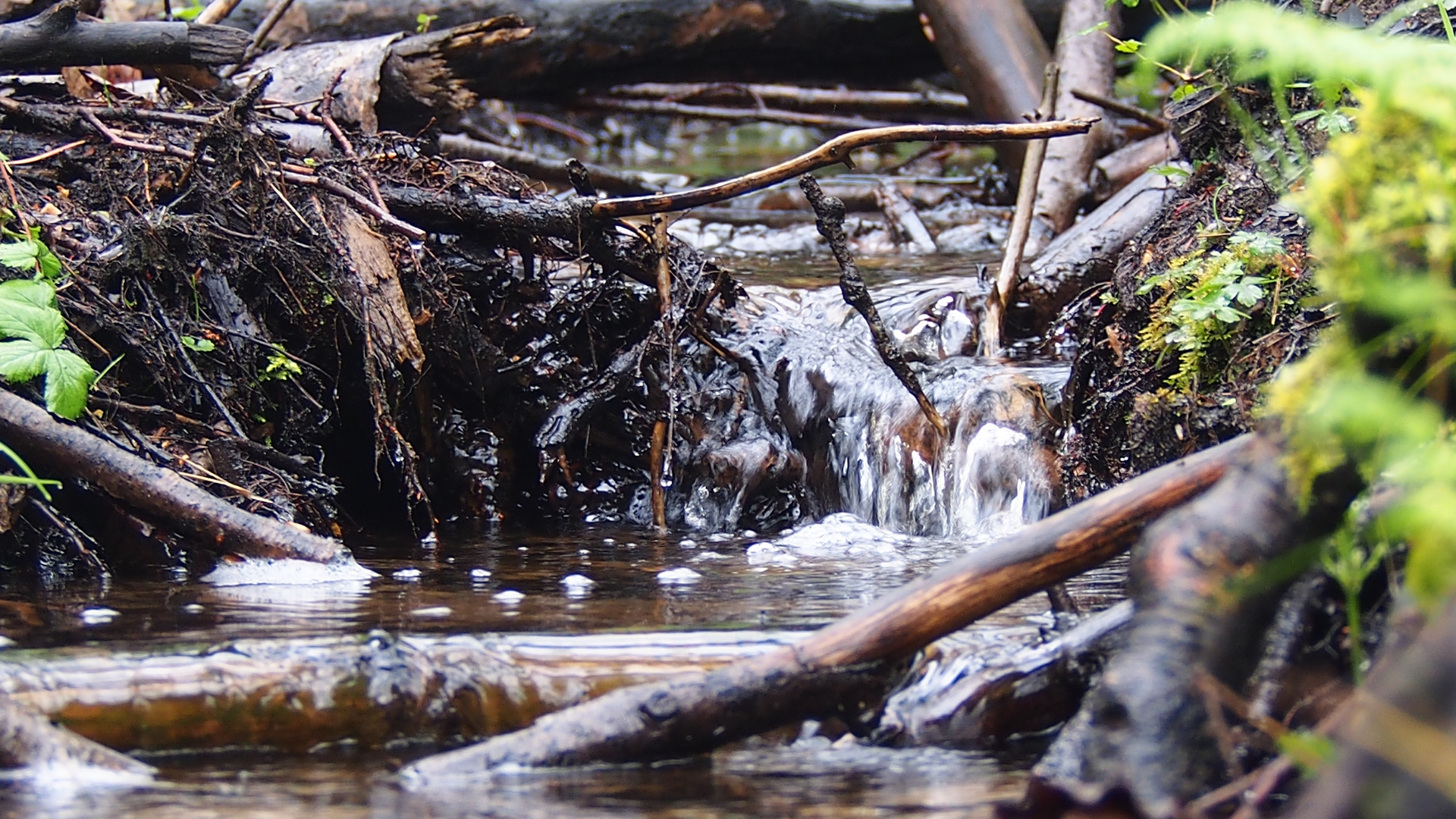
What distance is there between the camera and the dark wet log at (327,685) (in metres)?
1.95

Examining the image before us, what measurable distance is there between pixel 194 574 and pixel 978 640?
6.68 feet

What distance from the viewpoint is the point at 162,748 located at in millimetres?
1947

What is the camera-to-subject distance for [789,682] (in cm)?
181

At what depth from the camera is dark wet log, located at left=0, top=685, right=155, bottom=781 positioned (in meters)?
1.76

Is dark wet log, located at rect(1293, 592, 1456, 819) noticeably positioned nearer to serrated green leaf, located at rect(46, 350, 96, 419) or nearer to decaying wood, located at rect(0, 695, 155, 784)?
decaying wood, located at rect(0, 695, 155, 784)

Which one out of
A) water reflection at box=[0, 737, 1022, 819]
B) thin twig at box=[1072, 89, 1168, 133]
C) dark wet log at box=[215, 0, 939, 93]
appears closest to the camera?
water reflection at box=[0, 737, 1022, 819]

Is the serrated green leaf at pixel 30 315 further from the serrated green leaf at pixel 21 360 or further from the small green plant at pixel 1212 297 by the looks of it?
the small green plant at pixel 1212 297

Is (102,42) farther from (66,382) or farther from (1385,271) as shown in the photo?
(1385,271)

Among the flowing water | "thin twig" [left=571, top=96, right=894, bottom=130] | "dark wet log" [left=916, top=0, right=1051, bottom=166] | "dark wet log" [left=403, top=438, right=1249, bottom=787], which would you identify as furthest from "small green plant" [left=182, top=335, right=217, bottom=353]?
"thin twig" [left=571, top=96, right=894, bottom=130]

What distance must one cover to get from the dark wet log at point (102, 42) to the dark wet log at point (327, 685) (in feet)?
7.84

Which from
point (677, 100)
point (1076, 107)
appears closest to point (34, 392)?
point (1076, 107)

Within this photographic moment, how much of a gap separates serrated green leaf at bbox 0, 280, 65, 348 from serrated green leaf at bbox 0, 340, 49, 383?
0.09 ft

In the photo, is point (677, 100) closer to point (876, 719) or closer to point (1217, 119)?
point (1217, 119)

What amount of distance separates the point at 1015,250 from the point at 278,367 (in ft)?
9.87
